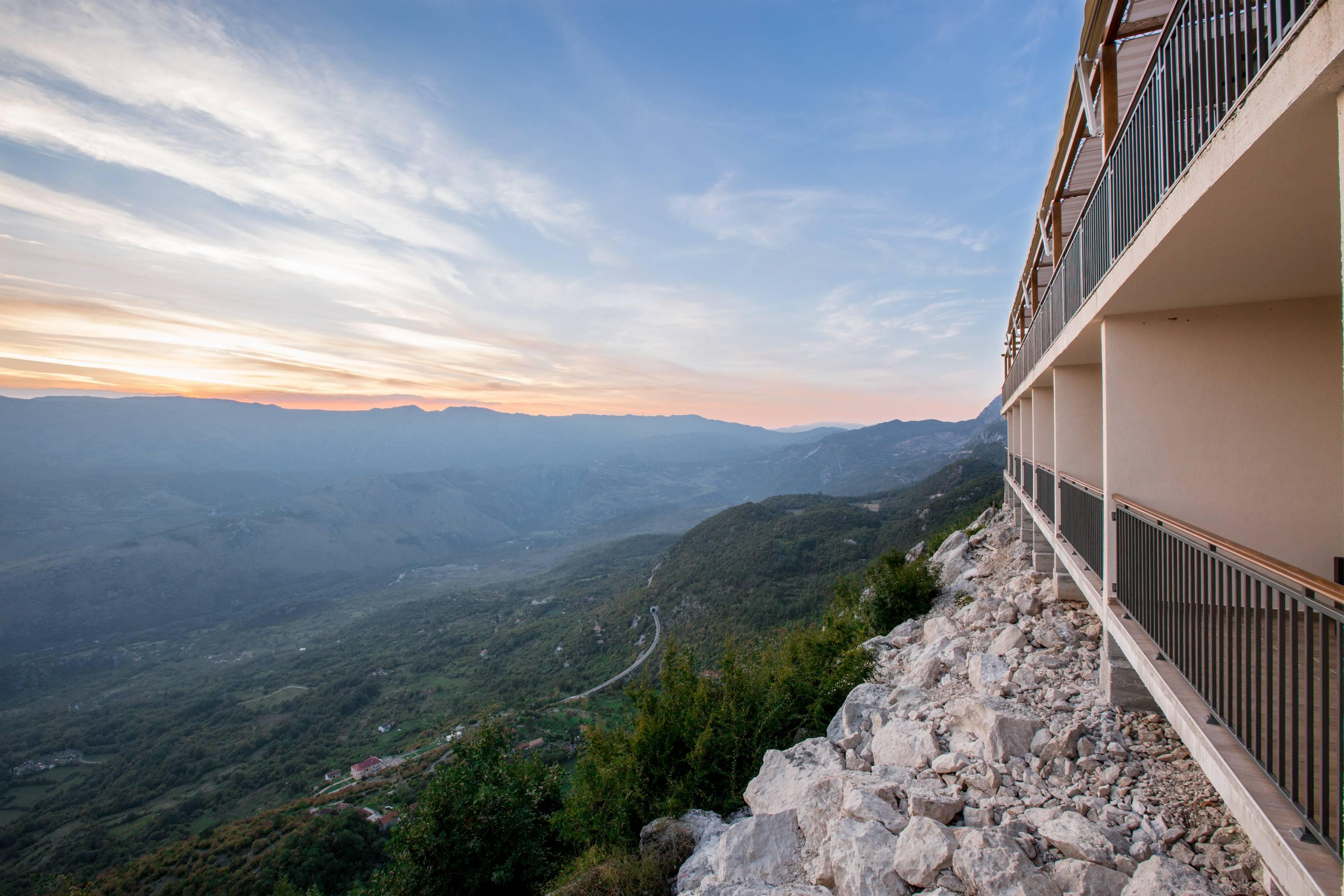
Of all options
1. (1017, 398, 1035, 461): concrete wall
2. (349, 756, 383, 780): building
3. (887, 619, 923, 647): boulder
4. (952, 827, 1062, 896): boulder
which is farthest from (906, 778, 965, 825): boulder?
(349, 756, 383, 780): building

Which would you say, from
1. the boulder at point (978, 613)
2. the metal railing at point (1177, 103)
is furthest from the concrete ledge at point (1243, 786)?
the boulder at point (978, 613)

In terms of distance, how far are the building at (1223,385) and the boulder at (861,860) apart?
2.30 m

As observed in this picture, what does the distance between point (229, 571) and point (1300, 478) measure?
147818mm

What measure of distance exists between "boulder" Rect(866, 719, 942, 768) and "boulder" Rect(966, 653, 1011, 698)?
94 cm

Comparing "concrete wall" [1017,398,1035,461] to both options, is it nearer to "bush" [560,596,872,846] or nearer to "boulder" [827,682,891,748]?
"bush" [560,596,872,846]

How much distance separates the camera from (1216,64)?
282 centimetres

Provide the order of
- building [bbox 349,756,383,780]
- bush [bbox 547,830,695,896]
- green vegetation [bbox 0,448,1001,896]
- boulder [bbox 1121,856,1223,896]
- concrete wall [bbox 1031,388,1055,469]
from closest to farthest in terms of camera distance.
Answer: boulder [bbox 1121,856,1223,896]
bush [bbox 547,830,695,896]
green vegetation [bbox 0,448,1001,896]
concrete wall [bbox 1031,388,1055,469]
building [bbox 349,756,383,780]

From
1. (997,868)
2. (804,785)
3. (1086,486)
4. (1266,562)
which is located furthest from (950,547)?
(1266,562)

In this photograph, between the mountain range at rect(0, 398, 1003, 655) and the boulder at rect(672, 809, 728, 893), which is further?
the mountain range at rect(0, 398, 1003, 655)

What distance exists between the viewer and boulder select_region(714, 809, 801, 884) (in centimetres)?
507

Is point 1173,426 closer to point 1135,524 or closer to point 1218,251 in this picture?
point 1135,524

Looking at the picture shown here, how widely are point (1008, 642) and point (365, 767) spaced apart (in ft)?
137

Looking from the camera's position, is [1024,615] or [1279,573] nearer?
[1279,573]

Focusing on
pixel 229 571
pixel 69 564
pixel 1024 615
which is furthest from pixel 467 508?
pixel 1024 615
